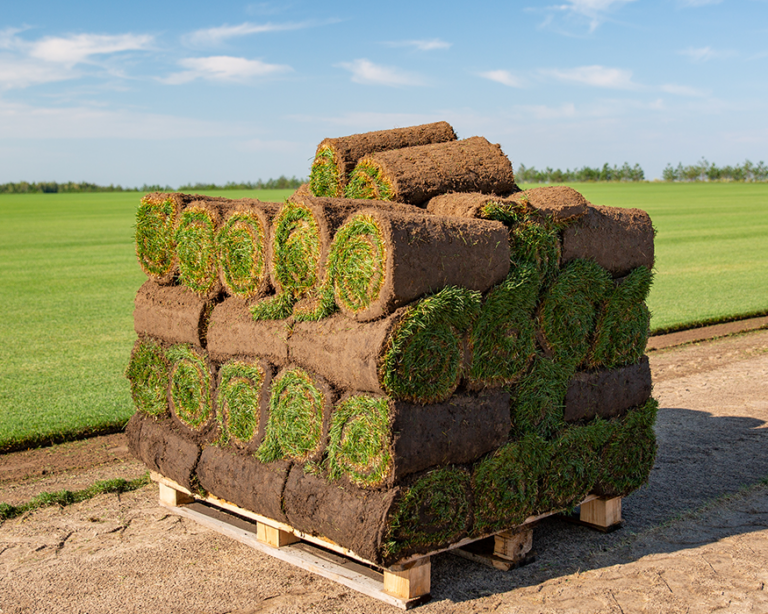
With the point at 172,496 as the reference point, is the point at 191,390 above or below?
above

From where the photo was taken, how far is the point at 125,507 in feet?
19.7

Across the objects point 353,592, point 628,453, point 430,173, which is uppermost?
point 430,173

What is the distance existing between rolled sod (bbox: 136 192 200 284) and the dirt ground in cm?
197

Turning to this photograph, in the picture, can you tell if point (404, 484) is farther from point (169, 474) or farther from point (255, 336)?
point (169, 474)

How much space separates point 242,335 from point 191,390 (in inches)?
34.4

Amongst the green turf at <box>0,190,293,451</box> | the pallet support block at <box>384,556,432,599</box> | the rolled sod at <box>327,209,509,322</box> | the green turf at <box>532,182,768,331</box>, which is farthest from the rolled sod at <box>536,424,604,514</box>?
the green turf at <box>532,182,768,331</box>

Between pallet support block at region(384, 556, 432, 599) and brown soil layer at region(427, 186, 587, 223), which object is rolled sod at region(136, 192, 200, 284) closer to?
brown soil layer at region(427, 186, 587, 223)

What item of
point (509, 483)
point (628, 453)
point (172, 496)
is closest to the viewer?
point (509, 483)

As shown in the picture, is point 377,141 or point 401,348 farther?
point 377,141

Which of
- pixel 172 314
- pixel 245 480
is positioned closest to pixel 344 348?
pixel 245 480

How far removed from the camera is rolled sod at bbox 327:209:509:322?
414 cm

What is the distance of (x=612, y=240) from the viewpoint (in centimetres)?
560

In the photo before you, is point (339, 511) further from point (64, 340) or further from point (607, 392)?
point (64, 340)

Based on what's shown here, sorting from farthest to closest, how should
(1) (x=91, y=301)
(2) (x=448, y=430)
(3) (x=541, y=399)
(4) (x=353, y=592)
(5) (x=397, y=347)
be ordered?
1. (1) (x=91, y=301)
2. (3) (x=541, y=399)
3. (4) (x=353, y=592)
4. (2) (x=448, y=430)
5. (5) (x=397, y=347)
